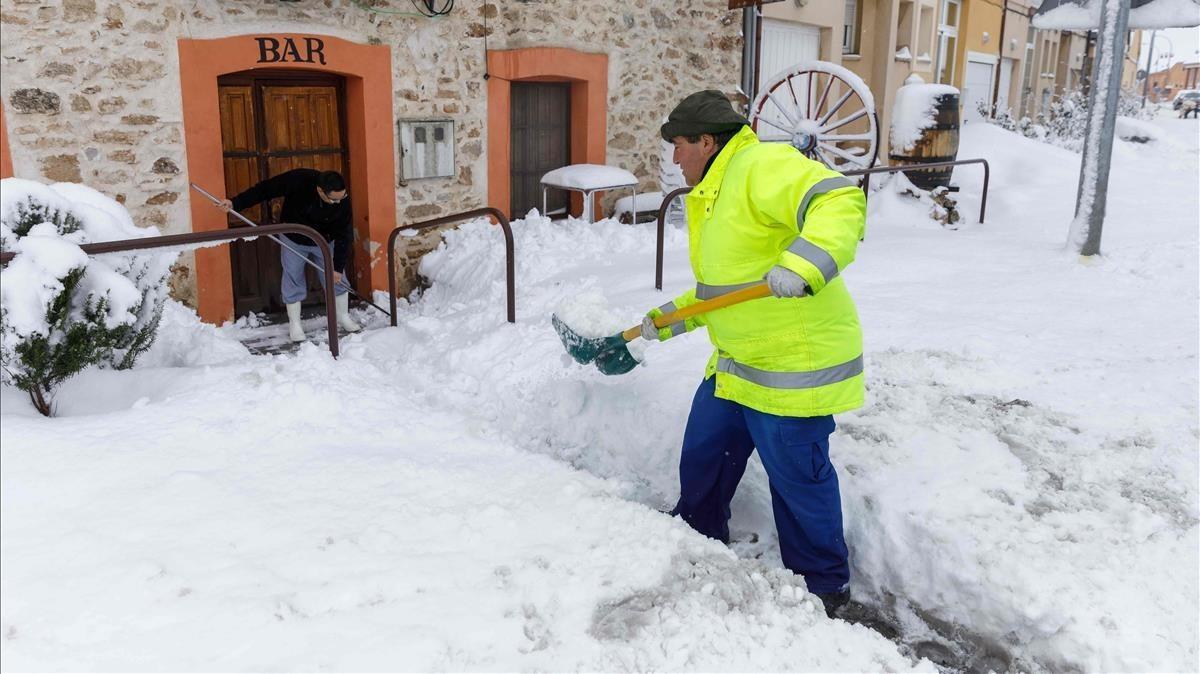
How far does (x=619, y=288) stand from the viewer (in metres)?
6.58

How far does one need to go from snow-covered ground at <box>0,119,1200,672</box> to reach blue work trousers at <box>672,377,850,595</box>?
282 millimetres

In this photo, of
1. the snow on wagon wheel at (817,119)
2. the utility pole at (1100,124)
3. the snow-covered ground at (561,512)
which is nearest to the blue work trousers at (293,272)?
the snow-covered ground at (561,512)

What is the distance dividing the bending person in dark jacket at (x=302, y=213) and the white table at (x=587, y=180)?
224cm

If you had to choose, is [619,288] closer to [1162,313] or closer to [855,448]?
[855,448]

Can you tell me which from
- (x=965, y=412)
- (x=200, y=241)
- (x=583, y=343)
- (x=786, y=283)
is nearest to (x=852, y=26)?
(x=965, y=412)

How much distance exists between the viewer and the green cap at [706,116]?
3254 mm

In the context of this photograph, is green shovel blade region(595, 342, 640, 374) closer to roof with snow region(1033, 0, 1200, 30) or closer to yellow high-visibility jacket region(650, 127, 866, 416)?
yellow high-visibility jacket region(650, 127, 866, 416)

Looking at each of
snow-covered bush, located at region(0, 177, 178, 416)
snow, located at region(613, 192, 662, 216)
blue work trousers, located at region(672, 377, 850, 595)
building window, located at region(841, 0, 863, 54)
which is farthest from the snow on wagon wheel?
snow-covered bush, located at region(0, 177, 178, 416)

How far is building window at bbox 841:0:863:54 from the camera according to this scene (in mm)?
14539

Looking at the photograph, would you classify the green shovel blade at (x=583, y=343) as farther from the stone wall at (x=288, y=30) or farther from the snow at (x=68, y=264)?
the stone wall at (x=288, y=30)

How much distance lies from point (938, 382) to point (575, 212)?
477 centimetres

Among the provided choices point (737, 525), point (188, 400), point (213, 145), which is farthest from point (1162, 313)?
point (213, 145)

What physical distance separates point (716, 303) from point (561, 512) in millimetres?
935

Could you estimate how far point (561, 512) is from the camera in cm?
336
